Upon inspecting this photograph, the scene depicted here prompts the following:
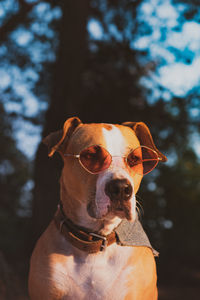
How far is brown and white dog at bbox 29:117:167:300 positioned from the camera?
205 centimetres

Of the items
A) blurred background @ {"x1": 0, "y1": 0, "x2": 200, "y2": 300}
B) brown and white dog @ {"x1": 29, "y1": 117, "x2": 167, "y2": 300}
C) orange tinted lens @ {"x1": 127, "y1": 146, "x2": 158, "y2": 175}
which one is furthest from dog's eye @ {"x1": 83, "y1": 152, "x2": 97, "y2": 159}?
blurred background @ {"x1": 0, "y1": 0, "x2": 200, "y2": 300}

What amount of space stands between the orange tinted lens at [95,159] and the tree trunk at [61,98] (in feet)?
12.1

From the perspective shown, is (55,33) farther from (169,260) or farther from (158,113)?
(169,260)

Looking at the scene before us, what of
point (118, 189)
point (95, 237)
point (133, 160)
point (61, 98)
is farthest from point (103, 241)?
point (61, 98)

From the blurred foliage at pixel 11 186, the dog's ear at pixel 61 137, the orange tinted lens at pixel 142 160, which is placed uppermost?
the dog's ear at pixel 61 137

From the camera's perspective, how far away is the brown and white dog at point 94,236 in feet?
6.73

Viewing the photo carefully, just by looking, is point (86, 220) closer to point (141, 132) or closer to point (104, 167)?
point (104, 167)

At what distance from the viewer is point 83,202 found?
2.21 m

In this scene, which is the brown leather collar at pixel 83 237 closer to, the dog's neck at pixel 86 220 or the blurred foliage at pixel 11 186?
the dog's neck at pixel 86 220

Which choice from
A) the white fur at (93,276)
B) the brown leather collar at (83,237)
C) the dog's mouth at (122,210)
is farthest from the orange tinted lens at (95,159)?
the white fur at (93,276)

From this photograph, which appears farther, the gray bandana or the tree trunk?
the tree trunk

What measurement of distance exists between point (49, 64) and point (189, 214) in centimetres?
505

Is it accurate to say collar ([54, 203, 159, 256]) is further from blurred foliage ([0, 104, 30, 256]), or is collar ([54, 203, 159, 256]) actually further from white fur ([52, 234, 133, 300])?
blurred foliage ([0, 104, 30, 256])

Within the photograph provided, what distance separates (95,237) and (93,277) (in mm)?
267
